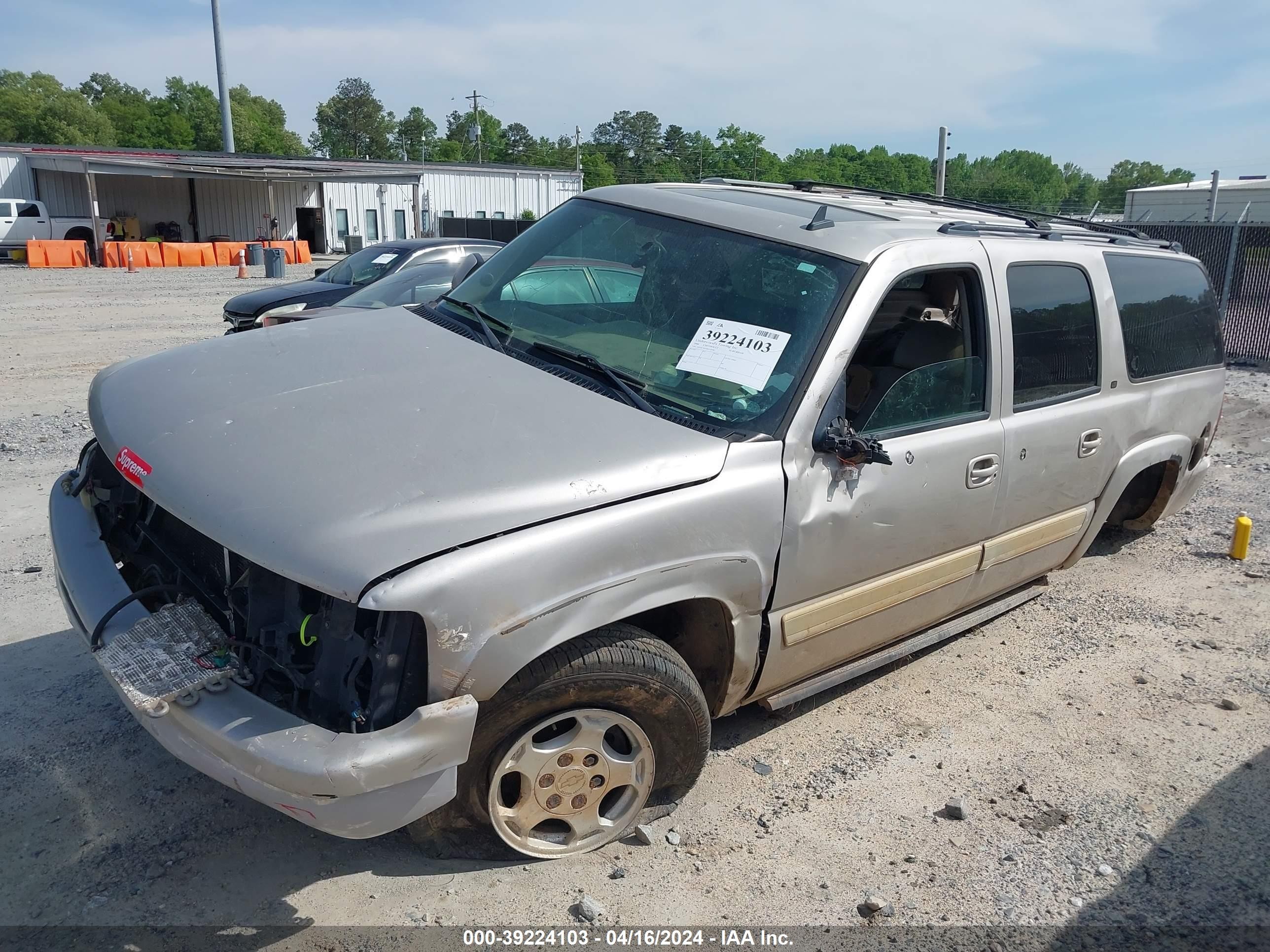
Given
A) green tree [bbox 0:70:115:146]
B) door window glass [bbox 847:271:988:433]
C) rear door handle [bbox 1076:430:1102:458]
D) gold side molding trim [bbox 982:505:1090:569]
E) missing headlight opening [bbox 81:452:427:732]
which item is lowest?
gold side molding trim [bbox 982:505:1090:569]

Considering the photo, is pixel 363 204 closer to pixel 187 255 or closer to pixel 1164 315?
pixel 187 255

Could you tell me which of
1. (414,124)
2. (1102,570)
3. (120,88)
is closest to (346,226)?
(1102,570)

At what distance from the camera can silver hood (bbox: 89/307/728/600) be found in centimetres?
240

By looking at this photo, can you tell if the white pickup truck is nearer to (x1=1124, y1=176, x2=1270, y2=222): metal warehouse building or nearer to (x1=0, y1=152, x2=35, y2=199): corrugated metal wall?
(x1=0, y1=152, x2=35, y2=199): corrugated metal wall

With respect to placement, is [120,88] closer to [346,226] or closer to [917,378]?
[346,226]

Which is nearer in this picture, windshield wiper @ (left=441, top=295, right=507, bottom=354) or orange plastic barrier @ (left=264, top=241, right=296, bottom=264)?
windshield wiper @ (left=441, top=295, right=507, bottom=354)

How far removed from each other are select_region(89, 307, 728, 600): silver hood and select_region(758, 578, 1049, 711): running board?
1.06 meters

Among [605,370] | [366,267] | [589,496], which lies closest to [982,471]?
[605,370]

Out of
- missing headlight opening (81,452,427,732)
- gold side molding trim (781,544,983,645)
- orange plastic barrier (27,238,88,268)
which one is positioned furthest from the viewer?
orange plastic barrier (27,238,88,268)

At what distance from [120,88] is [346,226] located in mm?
81786

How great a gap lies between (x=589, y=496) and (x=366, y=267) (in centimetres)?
982

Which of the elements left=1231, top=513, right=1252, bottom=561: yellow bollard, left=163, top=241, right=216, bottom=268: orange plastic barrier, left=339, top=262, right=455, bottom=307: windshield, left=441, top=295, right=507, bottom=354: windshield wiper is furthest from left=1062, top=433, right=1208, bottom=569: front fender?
left=163, top=241, right=216, bottom=268: orange plastic barrier

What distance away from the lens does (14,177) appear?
34.7m

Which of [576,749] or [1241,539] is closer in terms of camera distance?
[576,749]
